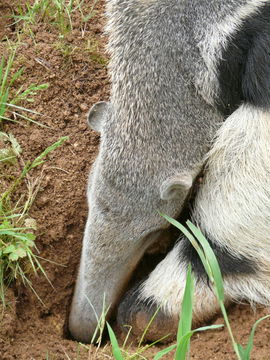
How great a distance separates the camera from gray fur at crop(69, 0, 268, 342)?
3395 mm

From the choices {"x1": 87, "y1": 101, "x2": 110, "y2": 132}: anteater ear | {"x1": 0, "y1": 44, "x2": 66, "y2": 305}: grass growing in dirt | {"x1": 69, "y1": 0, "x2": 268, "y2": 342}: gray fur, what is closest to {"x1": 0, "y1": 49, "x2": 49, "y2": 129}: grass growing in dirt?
{"x1": 0, "y1": 44, "x2": 66, "y2": 305}: grass growing in dirt

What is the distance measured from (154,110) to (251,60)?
544 millimetres

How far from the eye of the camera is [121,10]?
3.58m

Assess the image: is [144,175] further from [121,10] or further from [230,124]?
[121,10]

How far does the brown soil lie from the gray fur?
712 millimetres

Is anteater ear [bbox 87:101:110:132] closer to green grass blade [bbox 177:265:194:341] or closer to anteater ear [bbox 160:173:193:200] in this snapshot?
anteater ear [bbox 160:173:193:200]

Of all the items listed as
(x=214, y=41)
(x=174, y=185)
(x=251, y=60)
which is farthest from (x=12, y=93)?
(x=251, y=60)

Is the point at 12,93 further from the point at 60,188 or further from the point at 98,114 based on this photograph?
the point at 98,114

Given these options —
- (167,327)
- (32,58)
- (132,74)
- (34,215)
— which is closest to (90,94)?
(32,58)

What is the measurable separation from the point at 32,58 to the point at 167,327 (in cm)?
210

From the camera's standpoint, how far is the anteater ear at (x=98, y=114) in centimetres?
380

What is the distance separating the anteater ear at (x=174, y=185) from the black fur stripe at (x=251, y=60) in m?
0.47

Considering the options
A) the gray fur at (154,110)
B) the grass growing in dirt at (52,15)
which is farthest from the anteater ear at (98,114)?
the grass growing in dirt at (52,15)

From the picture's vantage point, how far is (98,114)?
385 centimetres
